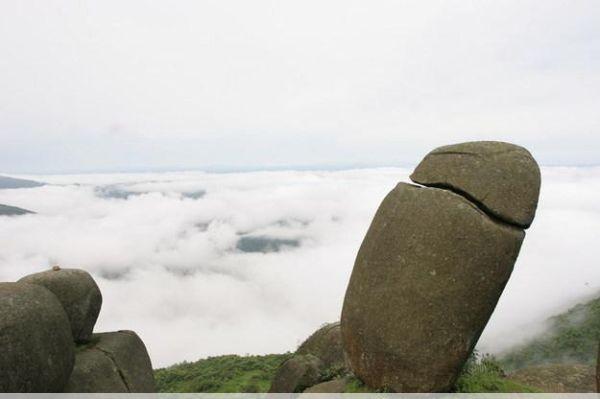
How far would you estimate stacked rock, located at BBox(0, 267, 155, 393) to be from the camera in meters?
10.0

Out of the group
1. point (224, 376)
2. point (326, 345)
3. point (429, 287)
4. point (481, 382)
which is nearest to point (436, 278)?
point (429, 287)

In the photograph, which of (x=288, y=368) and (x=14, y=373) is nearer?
(x=14, y=373)

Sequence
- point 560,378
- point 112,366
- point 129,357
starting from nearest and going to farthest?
point 112,366
point 129,357
point 560,378

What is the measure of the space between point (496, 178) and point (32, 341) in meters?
12.8

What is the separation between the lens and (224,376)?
36.1 meters

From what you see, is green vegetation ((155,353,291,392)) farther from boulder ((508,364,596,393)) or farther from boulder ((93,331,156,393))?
boulder ((508,364,596,393))

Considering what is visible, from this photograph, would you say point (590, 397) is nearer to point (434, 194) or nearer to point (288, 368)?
point (434, 194)

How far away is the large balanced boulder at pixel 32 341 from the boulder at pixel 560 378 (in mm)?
16960

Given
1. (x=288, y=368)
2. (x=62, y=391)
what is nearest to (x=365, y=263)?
(x=288, y=368)

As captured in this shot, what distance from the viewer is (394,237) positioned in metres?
10.5

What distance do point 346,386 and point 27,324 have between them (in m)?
8.88

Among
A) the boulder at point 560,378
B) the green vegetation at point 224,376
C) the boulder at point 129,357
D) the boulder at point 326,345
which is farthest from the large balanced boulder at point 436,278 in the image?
the green vegetation at point 224,376

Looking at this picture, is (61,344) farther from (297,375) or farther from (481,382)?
(481,382)

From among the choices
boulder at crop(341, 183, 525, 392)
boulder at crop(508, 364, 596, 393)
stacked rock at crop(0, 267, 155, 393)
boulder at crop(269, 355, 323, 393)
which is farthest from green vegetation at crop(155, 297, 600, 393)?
stacked rock at crop(0, 267, 155, 393)
